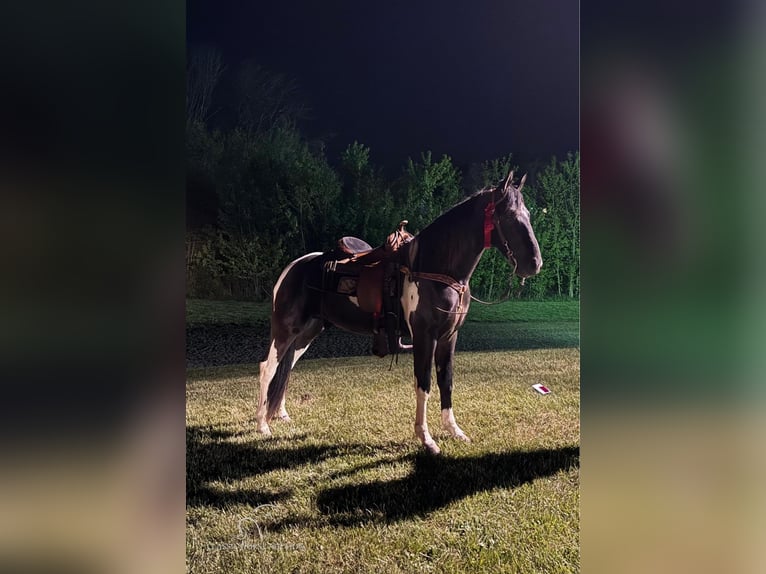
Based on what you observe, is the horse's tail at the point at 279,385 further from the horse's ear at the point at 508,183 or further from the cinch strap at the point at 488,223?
the horse's ear at the point at 508,183

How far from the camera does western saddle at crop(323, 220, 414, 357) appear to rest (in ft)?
7.37

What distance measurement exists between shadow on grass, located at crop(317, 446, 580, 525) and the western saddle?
53 centimetres

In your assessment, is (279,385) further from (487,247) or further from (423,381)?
(487,247)

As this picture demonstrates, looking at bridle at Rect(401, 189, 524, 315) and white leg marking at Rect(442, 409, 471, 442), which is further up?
bridle at Rect(401, 189, 524, 315)

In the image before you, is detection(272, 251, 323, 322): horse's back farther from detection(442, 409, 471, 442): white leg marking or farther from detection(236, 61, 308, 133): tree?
detection(442, 409, 471, 442): white leg marking

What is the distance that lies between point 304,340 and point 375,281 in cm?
42

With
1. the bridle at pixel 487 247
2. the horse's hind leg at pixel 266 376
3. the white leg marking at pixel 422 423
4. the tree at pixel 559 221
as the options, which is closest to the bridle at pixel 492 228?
the bridle at pixel 487 247

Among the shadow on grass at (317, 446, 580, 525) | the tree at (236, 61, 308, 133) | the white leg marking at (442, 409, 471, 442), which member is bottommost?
the shadow on grass at (317, 446, 580, 525)

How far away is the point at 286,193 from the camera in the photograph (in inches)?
87.4
